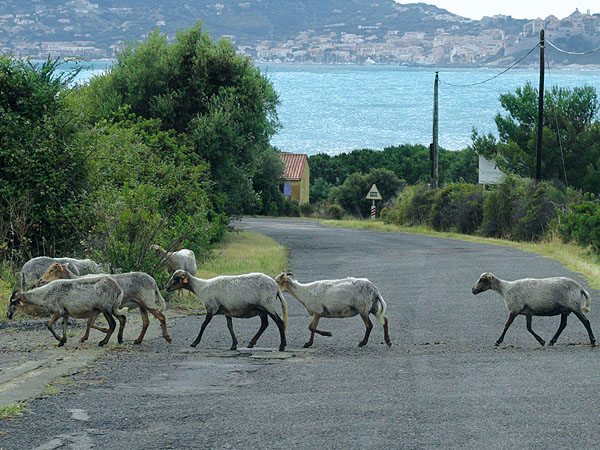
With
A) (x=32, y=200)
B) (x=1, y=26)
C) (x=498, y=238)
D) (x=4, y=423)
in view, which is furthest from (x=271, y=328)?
(x=1, y=26)

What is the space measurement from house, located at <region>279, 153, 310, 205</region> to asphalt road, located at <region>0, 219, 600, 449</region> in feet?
239

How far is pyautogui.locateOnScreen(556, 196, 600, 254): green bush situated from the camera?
119 ft

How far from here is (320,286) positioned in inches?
609

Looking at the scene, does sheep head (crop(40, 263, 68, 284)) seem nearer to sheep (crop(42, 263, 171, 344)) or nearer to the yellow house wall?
sheep (crop(42, 263, 171, 344))

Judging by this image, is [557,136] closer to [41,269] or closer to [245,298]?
[41,269]

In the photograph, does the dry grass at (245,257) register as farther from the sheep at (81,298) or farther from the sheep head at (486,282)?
the sheep at (81,298)

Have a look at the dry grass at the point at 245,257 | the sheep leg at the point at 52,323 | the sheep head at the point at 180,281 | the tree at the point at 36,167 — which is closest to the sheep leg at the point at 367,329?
the sheep head at the point at 180,281

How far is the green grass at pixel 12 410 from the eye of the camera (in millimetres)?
10070

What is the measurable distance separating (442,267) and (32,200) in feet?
41.0

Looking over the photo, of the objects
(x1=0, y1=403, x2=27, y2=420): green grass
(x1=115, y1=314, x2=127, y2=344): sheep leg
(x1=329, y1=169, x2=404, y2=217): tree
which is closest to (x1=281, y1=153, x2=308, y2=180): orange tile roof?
(x1=329, y1=169, x2=404, y2=217): tree

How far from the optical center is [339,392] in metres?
11.5

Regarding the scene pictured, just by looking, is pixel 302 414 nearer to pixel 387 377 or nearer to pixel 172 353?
pixel 387 377

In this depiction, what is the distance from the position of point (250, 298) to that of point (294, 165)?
3180 inches

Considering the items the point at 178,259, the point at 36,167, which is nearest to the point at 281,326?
the point at 178,259
